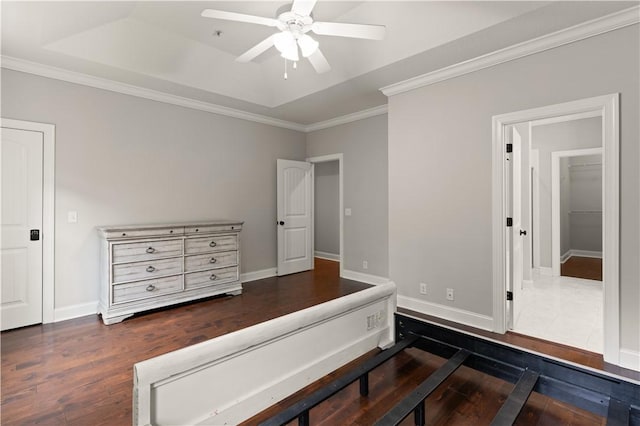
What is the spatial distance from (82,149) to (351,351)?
3686mm

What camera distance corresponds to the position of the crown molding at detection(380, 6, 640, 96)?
2307 mm

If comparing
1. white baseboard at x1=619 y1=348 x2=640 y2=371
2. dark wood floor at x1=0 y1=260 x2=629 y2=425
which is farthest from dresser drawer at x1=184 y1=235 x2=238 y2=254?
white baseboard at x1=619 y1=348 x2=640 y2=371

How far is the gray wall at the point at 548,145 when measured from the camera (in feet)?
16.6

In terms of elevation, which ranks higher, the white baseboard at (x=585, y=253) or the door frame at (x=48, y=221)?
the door frame at (x=48, y=221)

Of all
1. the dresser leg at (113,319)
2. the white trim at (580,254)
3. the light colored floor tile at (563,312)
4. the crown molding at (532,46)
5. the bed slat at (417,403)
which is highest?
the crown molding at (532,46)

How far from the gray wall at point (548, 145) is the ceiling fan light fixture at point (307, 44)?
4.90 metres

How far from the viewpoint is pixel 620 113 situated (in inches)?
91.4

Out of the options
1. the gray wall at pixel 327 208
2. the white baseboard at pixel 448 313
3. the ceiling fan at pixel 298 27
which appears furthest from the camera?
the gray wall at pixel 327 208

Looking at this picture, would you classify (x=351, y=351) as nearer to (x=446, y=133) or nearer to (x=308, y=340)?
(x=308, y=340)


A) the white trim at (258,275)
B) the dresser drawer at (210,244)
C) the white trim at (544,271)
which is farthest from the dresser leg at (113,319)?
the white trim at (544,271)

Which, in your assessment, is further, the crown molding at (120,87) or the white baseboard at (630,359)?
the crown molding at (120,87)

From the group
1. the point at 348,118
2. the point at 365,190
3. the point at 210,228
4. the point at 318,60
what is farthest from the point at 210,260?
the point at 348,118

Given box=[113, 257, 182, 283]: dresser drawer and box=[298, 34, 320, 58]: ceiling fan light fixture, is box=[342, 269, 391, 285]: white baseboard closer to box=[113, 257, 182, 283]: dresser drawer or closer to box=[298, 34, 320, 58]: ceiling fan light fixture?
box=[113, 257, 182, 283]: dresser drawer

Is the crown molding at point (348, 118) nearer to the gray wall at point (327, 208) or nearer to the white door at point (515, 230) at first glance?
the gray wall at point (327, 208)
